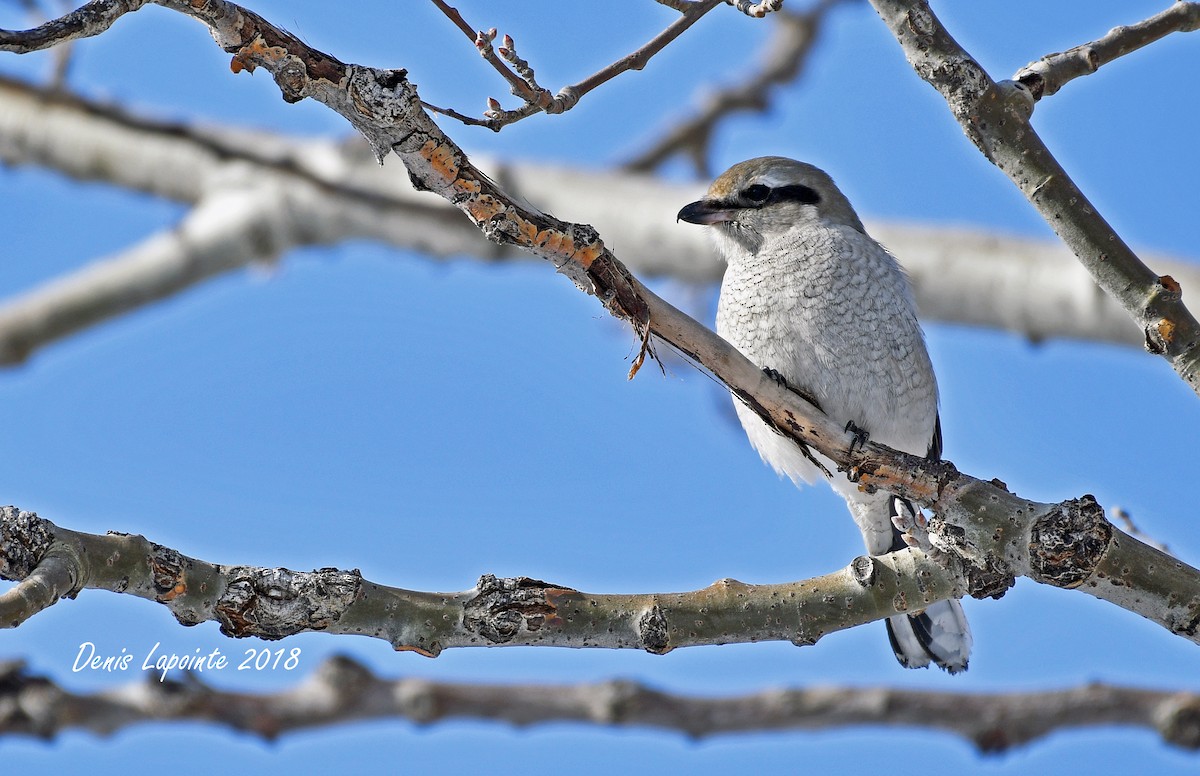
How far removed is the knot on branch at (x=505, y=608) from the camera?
1934 mm

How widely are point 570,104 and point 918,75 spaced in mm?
615

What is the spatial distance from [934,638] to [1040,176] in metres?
1.36

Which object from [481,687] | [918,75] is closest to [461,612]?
[481,687]

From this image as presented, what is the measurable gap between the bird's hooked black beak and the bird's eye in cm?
6

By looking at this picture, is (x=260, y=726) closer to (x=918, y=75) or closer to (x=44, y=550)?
(x=44, y=550)

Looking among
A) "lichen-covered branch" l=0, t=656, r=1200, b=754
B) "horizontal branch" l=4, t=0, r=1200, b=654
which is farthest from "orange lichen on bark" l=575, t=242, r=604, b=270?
"lichen-covered branch" l=0, t=656, r=1200, b=754

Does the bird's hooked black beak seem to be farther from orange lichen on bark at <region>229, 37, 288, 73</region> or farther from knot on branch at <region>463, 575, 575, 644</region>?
orange lichen on bark at <region>229, 37, 288, 73</region>

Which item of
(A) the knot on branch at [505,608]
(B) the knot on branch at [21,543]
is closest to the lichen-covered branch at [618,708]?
(A) the knot on branch at [505,608]

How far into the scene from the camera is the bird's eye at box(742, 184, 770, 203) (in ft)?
11.7

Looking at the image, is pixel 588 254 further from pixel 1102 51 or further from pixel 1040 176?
pixel 1102 51

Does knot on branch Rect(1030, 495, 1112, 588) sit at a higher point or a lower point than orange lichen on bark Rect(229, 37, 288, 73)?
lower

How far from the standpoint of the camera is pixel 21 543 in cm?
160

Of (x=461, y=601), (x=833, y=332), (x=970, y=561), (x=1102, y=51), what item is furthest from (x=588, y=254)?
(x=833, y=332)

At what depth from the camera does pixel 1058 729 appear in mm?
2641
